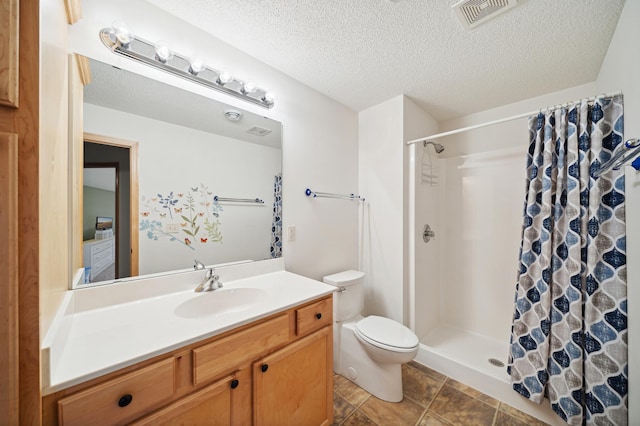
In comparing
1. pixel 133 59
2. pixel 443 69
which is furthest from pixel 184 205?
pixel 443 69

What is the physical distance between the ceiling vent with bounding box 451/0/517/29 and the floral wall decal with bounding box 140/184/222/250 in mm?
1647

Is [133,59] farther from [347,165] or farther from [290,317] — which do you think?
[347,165]

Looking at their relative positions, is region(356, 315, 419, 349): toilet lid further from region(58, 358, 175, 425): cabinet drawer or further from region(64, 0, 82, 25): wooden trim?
region(64, 0, 82, 25): wooden trim

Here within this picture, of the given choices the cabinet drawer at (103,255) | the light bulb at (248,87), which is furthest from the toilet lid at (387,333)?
the light bulb at (248,87)

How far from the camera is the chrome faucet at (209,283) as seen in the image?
1250 mm

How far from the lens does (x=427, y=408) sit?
5.09 ft

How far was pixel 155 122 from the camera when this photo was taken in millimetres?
1214

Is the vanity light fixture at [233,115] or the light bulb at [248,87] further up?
the light bulb at [248,87]

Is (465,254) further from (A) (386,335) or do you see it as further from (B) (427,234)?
(A) (386,335)

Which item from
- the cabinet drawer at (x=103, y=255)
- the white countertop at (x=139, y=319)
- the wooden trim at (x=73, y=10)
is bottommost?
the white countertop at (x=139, y=319)

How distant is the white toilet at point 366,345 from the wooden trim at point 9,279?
1.55 metres

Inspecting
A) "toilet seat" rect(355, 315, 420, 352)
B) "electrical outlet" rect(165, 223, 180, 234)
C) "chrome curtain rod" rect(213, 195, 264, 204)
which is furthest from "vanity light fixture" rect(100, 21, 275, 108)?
"toilet seat" rect(355, 315, 420, 352)

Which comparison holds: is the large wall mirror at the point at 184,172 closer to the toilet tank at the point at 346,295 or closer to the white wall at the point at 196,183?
the white wall at the point at 196,183

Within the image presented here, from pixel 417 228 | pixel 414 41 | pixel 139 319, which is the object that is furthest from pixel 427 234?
pixel 139 319
